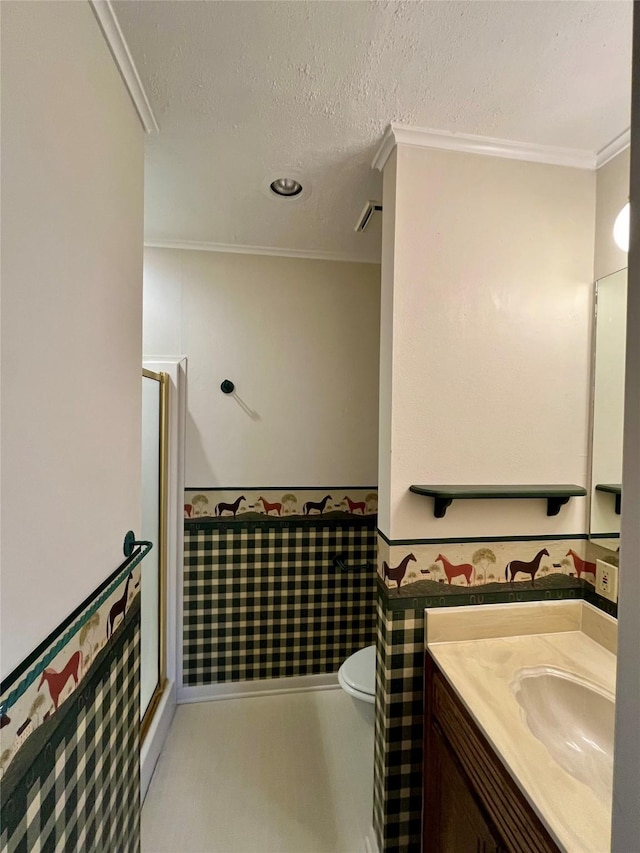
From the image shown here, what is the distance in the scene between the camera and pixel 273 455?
82.8 inches

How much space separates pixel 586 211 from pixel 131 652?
203 cm

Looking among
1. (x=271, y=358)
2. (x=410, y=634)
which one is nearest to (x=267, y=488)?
(x=271, y=358)

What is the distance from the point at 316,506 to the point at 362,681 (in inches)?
33.0

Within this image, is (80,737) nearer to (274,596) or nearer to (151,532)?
(151,532)

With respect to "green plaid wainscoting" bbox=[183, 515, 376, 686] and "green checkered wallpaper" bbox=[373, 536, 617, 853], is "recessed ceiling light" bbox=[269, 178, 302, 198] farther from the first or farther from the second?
"green plaid wainscoting" bbox=[183, 515, 376, 686]

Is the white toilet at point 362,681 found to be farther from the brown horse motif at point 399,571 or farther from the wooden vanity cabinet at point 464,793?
the brown horse motif at point 399,571

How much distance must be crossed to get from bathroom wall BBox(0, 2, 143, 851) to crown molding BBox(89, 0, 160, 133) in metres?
0.03

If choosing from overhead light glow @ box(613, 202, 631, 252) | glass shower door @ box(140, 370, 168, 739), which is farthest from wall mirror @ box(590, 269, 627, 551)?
glass shower door @ box(140, 370, 168, 739)

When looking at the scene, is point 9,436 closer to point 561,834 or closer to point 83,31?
point 83,31

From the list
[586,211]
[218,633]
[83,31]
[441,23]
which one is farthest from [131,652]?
[586,211]

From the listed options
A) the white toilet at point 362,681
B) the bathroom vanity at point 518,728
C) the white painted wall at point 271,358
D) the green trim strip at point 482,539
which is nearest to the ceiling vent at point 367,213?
the white painted wall at point 271,358

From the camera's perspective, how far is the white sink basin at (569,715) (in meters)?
0.96

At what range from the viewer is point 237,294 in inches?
80.5

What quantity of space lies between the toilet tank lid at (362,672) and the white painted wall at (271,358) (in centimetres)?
86
